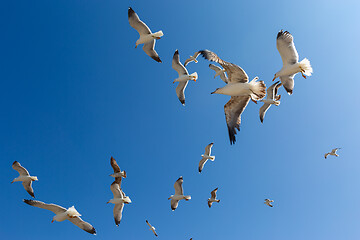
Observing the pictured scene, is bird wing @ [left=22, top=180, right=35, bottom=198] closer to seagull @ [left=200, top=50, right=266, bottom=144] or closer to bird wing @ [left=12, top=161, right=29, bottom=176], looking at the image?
bird wing @ [left=12, top=161, right=29, bottom=176]

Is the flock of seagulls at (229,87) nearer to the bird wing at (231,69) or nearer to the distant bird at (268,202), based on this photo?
the bird wing at (231,69)

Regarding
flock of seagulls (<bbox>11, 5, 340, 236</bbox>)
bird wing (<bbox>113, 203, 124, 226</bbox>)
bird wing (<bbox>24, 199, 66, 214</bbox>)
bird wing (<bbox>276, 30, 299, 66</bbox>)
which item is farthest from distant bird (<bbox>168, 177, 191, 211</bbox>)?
bird wing (<bbox>276, 30, 299, 66</bbox>)

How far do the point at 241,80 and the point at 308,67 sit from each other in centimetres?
279

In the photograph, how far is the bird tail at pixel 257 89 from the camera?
9188 mm

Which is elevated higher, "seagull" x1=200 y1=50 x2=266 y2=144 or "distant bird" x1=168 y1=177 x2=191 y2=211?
"distant bird" x1=168 y1=177 x2=191 y2=211

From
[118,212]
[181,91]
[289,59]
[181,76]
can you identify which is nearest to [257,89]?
[289,59]

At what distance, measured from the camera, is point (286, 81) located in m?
11.5

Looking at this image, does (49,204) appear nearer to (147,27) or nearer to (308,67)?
(147,27)

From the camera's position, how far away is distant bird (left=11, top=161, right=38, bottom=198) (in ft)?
60.3

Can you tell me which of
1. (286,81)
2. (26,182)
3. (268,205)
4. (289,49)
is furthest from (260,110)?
(26,182)

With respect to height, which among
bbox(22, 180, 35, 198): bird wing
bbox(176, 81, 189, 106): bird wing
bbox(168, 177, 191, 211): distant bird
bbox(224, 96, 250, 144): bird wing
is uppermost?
bbox(176, 81, 189, 106): bird wing

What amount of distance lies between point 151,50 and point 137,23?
56.2 inches

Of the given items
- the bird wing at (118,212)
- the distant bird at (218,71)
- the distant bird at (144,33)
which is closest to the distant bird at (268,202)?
the distant bird at (218,71)

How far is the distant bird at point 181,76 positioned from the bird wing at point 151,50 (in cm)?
186
